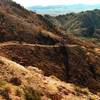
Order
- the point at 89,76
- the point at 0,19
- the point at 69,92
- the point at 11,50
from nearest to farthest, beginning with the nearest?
the point at 69,92, the point at 11,50, the point at 89,76, the point at 0,19

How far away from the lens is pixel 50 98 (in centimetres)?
3078

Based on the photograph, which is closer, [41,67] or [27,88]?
[27,88]

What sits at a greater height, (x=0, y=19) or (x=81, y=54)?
(x=0, y=19)

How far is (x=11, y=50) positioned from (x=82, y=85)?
14081mm

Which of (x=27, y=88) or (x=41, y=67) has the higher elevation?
(x=27, y=88)

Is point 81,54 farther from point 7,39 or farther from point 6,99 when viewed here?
point 6,99

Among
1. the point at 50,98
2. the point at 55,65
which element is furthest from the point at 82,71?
the point at 50,98

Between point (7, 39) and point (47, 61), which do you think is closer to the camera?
point (47, 61)

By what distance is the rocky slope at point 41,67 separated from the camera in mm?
30141

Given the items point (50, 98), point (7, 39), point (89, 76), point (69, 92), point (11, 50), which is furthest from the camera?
point (7, 39)

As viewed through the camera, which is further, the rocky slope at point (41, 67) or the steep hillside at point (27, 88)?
the rocky slope at point (41, 67)

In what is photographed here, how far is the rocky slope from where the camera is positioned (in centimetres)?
3014

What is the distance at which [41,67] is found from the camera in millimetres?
58000

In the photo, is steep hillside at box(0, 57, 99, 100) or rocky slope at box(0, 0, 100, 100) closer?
steep hillside at box(0, 57, 99, 100)
